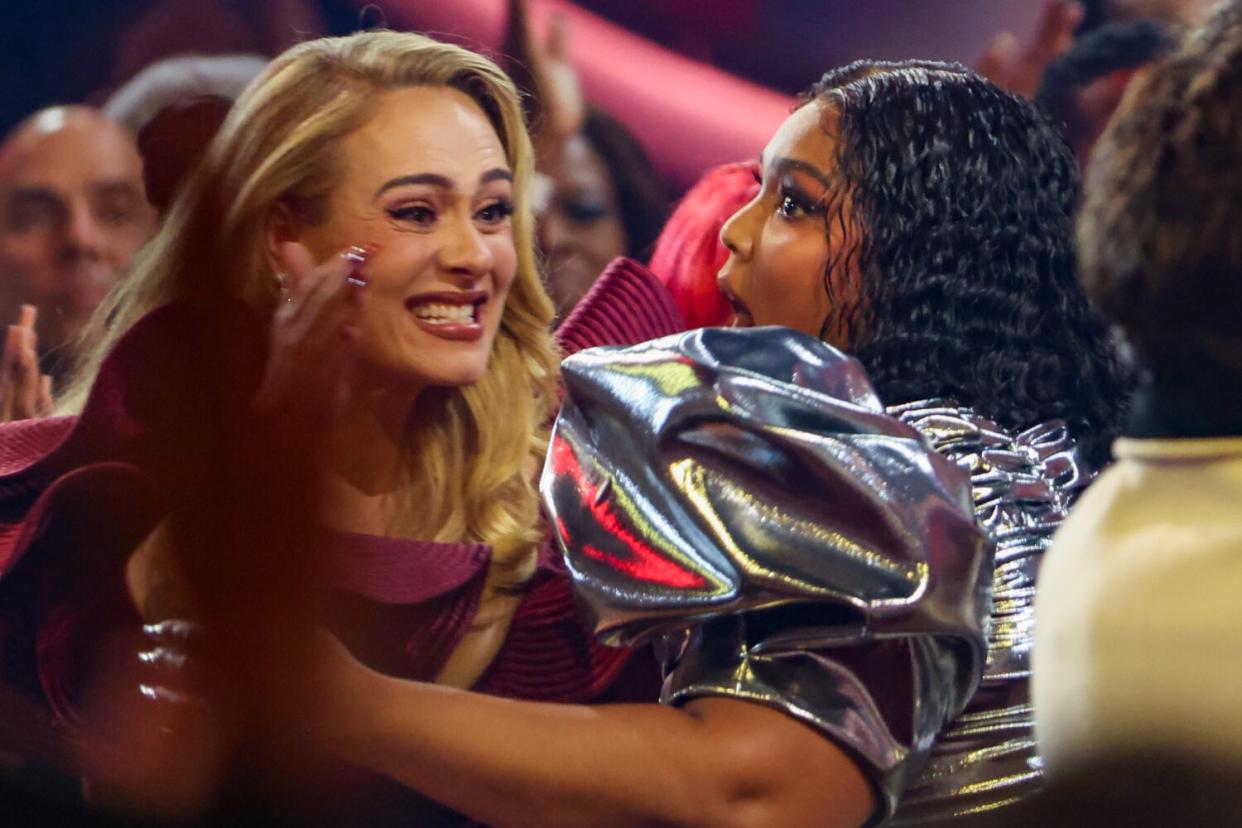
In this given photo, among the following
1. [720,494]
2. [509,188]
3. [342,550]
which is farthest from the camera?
[509,188]

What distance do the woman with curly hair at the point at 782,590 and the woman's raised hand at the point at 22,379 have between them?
0.43 meters

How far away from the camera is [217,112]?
968mm

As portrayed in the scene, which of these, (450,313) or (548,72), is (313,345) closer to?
(450,313)

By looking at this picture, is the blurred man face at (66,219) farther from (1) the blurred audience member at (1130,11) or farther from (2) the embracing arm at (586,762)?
(1) the blurred audience member at (1130,11)

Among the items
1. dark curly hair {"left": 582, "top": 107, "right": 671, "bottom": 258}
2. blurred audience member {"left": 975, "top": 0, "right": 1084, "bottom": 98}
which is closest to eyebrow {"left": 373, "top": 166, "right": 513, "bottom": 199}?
dark curly hair {"left": 582, "top": 107, "right": 671, "bottom": 258}

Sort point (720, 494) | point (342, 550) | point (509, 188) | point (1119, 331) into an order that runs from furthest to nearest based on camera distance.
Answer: point (509, 188), point (342, 550), point (720, 494), point (1119, 331)

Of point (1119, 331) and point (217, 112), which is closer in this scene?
point (1119, 331)

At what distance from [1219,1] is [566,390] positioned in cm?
36

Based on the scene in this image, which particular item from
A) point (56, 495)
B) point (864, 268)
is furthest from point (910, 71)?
point (56, 495)

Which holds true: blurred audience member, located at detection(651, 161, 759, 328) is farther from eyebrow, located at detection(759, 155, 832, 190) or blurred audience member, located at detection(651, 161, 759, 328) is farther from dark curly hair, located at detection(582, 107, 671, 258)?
dark curly hair, located at detection(582, 107, 671, 258)

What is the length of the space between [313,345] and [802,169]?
0.30 m

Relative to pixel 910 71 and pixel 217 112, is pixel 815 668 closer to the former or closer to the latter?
pixel 910 71

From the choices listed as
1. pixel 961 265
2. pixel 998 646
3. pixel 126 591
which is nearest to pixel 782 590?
pixel 998 646

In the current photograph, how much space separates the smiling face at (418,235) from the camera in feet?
2.98
